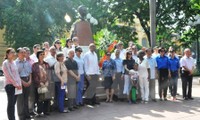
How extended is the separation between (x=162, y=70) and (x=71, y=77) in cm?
375

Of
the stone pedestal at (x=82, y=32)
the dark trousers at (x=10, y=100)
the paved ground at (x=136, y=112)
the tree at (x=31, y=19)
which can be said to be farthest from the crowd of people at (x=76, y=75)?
the tree at (x=31, y=19)

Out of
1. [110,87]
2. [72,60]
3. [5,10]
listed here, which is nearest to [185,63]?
[110,87]

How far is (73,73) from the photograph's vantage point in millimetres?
9820

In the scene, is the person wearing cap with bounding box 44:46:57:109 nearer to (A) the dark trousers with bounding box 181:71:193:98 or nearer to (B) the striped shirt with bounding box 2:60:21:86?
(B) the striped shirt with bounding box 2:60:21:86

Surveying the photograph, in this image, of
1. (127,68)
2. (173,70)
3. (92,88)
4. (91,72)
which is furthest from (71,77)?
(173,70)

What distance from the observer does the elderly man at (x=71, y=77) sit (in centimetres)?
980

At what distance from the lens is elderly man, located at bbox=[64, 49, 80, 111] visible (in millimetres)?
9797

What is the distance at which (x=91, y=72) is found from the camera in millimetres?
10672

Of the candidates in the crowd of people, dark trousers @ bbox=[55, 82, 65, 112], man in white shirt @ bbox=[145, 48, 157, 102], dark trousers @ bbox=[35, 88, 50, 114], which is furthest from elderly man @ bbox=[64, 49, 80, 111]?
man in white shirt @ bbox=[145, 48, 157, 102]

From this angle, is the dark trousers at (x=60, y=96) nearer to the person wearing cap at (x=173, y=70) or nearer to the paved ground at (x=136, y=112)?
the paved ground at (x=136, y=112)

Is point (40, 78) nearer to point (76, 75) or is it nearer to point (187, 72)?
point (76, 75)

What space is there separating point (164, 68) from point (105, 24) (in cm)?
1886

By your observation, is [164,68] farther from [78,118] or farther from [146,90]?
[78,118]

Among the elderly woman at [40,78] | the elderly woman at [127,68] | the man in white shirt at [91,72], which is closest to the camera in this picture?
the elderly woman at [40,78]
